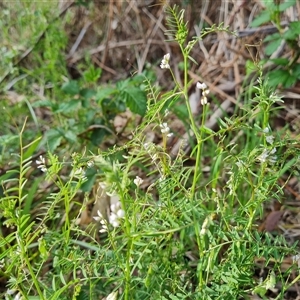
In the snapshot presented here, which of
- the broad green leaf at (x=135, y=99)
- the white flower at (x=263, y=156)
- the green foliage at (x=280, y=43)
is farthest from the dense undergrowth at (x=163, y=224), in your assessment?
the green foliage at (x=280, y=43)

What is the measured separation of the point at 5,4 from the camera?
94.5 inches

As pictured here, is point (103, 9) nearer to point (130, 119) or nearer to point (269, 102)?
point (130, 119)

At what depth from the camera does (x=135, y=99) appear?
4.77ft

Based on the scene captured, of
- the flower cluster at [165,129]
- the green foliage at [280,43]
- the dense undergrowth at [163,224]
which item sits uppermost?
the flower cluster at [165,129]

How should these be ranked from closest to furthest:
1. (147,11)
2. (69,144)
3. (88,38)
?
(69,144)
(147,11)
(88,38)

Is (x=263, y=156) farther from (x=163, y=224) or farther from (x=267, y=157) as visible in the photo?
(x=163, y=224)

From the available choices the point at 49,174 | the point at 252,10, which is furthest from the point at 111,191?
the point at 252,10

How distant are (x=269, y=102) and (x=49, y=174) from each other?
0.37 metres

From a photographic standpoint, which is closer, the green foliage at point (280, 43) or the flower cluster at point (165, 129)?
the flower cluster at point (165, 129)

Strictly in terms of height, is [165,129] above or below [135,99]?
above

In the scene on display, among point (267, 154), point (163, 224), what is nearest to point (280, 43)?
point (267, 154)

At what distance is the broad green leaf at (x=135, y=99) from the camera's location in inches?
56.6

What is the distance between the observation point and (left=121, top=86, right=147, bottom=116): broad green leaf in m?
1.44

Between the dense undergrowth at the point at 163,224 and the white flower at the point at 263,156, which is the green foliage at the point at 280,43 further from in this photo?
the white flower at the point at 263,156
